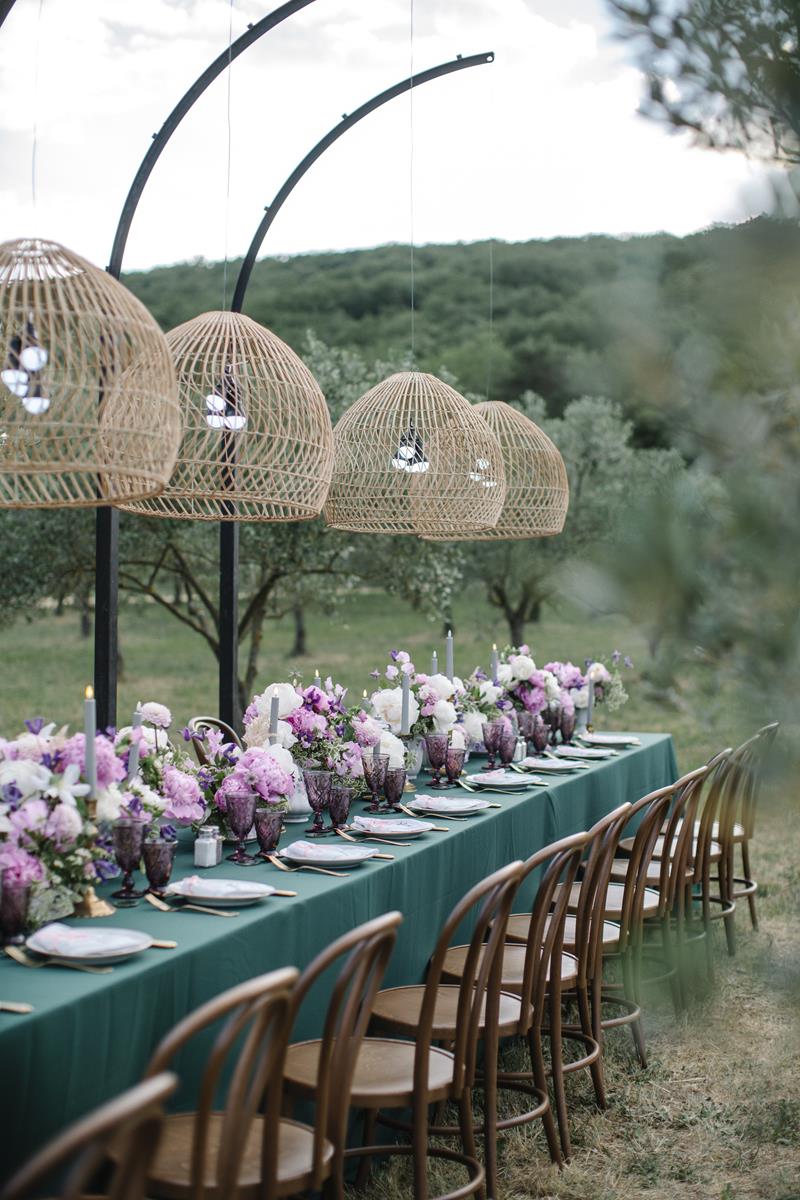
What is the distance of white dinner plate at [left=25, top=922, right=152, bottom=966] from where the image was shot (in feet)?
7.56

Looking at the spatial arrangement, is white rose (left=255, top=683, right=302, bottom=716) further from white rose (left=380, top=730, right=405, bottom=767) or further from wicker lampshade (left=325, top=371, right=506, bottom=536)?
wicker lampshade (left=325, top=371, right=506, bottom=536)

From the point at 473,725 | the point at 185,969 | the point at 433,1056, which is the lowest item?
the point at 433,1056

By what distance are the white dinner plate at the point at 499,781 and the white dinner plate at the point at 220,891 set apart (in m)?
1.70

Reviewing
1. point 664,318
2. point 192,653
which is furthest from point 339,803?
point 192,653

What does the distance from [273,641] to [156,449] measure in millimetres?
19055

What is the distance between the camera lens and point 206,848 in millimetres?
3111

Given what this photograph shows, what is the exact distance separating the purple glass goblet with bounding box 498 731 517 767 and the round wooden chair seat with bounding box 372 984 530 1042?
5.50 ft

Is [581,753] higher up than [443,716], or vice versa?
[443,716]

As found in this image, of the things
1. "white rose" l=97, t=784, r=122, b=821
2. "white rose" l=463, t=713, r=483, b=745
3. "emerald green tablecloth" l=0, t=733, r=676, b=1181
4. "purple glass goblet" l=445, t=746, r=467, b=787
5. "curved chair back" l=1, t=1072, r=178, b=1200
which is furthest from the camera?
"white rose" l=463, t=713, r=483, b=745

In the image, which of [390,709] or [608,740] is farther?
[608,740]

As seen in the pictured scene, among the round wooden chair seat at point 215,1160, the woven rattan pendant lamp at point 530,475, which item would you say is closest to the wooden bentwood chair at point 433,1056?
the round wooden chair seat at point 215,1160

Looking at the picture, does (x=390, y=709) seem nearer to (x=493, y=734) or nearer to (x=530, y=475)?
(x=493, y=734)

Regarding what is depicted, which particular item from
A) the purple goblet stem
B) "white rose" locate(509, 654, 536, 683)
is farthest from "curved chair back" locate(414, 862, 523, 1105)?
"white rose" locate(509, 654, 536, 683)

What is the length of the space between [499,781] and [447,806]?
0.58 meters
